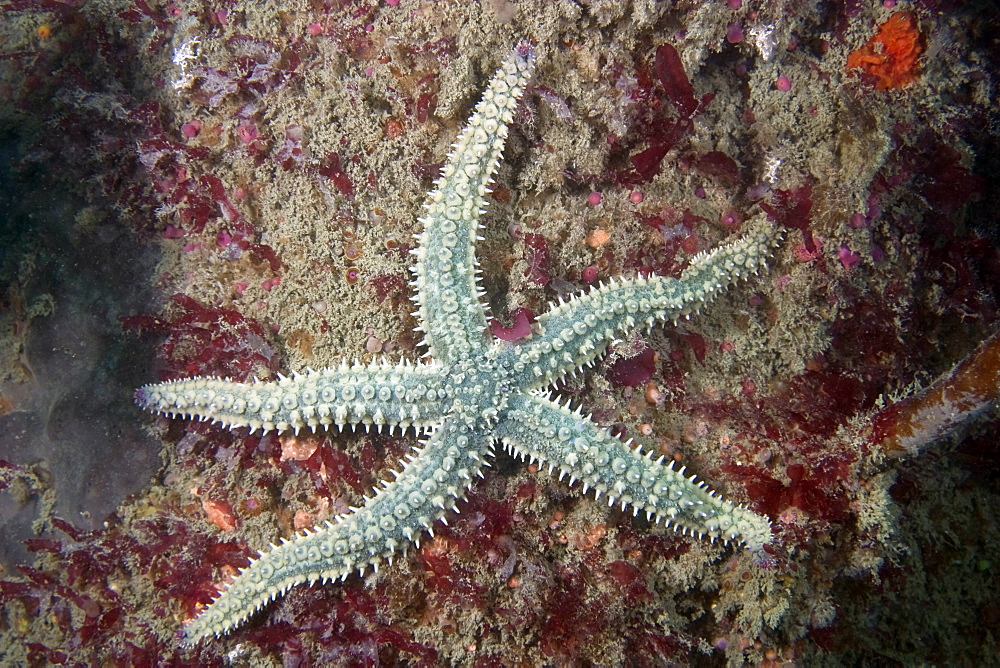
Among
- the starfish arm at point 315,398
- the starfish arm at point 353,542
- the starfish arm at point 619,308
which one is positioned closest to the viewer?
the starfish arm at point 353,542

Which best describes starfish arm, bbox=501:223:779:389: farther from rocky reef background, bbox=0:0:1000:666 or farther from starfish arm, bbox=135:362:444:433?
starfish arm, bbox=135:362:444:433

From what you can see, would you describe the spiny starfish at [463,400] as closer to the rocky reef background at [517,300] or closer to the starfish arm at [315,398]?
the starfish arm at [315,398]

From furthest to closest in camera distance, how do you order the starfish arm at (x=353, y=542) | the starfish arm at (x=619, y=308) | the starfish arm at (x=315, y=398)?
the starfish arm at (x=619, y=308) < the starfish arm at (x=315, y=398) < the starfish arm at (x=353, y=542)

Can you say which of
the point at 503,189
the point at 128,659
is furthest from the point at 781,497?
the point at 128,659

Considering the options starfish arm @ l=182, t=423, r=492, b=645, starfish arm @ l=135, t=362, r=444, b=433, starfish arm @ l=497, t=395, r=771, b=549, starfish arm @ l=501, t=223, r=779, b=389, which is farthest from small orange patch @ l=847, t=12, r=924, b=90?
starfish arm @ l=182, t=423, r=492, b=645

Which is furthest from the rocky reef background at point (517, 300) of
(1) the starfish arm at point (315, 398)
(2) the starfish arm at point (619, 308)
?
(1) the starfish arm at point (315, 398)

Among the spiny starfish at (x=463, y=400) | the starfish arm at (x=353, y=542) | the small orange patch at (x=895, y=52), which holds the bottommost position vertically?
the starfish arm at (x=353, y=542)
